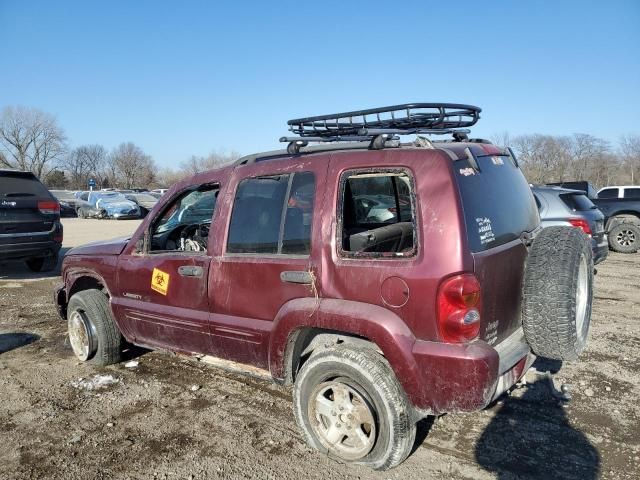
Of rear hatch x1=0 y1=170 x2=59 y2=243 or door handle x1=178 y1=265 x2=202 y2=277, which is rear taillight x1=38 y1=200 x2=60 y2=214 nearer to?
rear hatch x1=0 y1=170 x2=59 y2=243

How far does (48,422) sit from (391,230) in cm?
291

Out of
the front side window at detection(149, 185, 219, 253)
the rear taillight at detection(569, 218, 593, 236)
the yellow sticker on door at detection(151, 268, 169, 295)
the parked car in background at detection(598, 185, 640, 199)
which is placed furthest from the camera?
the parked car in background at detection(598, 185, 640, 199)

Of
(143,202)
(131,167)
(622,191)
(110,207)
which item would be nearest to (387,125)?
(622,191)

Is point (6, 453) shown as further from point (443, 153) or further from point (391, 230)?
point (443, 153)

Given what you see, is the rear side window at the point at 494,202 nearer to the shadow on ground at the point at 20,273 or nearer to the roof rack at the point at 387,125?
the roof rack at the point at 387,125

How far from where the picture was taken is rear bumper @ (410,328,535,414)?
2527 mm

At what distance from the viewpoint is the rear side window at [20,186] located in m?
8.63

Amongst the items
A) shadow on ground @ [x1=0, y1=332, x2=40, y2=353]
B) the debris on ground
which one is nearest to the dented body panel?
the debris on ground

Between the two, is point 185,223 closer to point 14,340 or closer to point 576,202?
point 14,340

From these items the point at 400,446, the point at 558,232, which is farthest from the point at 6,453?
the point at 558,232

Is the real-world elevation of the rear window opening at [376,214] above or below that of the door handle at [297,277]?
above

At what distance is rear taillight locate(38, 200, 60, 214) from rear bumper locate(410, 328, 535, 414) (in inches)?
334

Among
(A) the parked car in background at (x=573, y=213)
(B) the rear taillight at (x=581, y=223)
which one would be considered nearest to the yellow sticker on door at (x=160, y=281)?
(A) the parked car in background at (x=573, y=213)

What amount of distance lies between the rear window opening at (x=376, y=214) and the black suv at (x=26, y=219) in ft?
23.5
